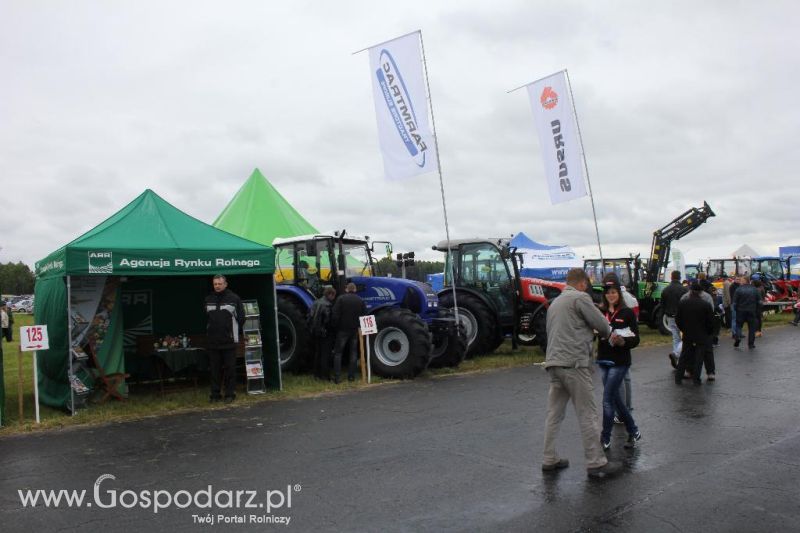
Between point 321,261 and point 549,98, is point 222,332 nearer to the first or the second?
point 321,261

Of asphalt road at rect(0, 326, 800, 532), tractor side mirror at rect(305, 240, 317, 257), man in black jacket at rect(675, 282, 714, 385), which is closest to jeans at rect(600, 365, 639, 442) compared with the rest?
asphalt road at rect(0, 326, 800, 532)

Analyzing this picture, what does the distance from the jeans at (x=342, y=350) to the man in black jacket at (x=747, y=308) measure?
9.43m

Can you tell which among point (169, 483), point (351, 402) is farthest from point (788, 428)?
point (169, 483)

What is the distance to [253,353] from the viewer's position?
9.58 m

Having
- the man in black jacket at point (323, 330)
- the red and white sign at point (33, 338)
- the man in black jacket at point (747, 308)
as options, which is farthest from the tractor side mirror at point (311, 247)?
the man in black jacket at point (747, 308)

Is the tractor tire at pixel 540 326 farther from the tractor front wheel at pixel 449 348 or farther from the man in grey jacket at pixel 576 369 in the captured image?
the man in grey jacket at pixel 576 369

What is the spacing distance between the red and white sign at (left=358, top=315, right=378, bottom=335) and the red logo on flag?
7.75 m

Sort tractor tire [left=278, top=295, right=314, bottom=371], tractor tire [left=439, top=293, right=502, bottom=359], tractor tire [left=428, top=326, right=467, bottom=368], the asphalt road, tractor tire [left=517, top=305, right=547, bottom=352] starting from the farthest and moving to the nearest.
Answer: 1. tractor tire [left=439, top=293, right=502, bottom=359]
2. tractor tire [left=517, top=305, right=547, bottom=352]
3. tractor tire [left=428, top=326, right=467, bottom=368]
4. tractor tire [left=278, top=295, right=314, bottom=371]
5. the asphalt road

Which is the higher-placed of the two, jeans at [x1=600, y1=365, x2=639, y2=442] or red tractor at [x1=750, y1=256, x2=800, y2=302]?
red tractor at [x1=750, y1=256, x2=800, y2=302]

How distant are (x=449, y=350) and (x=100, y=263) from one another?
6094 mm

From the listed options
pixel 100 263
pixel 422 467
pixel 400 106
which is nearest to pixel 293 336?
pixel 100 263

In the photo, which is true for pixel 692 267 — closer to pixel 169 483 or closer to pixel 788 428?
pixel 788 428

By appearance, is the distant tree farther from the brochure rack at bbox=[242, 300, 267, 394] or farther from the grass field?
the brochure rack at bbox=[242, 300, 267, 394]

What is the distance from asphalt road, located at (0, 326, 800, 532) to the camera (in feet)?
14.1
